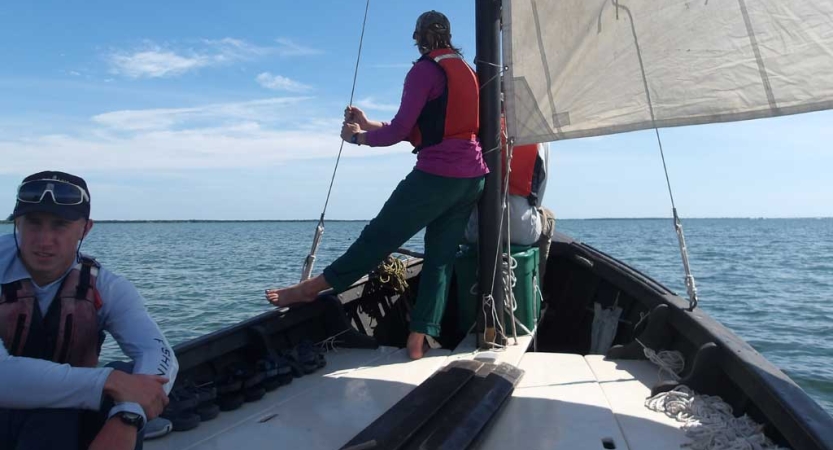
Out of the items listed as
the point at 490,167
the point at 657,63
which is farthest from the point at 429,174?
the point at 657,63

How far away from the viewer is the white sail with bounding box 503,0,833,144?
2.36 metres

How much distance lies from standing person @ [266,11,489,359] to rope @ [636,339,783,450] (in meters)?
1.25

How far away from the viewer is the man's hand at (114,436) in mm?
1597

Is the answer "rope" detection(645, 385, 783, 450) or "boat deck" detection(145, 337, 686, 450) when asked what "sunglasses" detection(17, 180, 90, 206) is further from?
"rope" detection(645, 385, 783, 450)

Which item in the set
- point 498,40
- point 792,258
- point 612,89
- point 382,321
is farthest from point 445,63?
point 792,258

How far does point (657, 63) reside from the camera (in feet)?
9.15

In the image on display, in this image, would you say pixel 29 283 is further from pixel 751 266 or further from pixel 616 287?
pixel 751 266

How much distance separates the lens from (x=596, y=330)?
14.5 ft

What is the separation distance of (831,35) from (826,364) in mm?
7202

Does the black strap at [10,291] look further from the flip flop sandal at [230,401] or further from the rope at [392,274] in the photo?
the rope at [392,274]

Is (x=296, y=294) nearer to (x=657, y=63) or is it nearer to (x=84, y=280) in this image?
(x=84, y=280)

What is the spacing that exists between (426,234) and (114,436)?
2084mm

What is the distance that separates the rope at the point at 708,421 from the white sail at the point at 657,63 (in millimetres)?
1168

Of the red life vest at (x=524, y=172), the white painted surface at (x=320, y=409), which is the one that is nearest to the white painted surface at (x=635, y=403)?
the white painted surface at (x=320, y=409)
